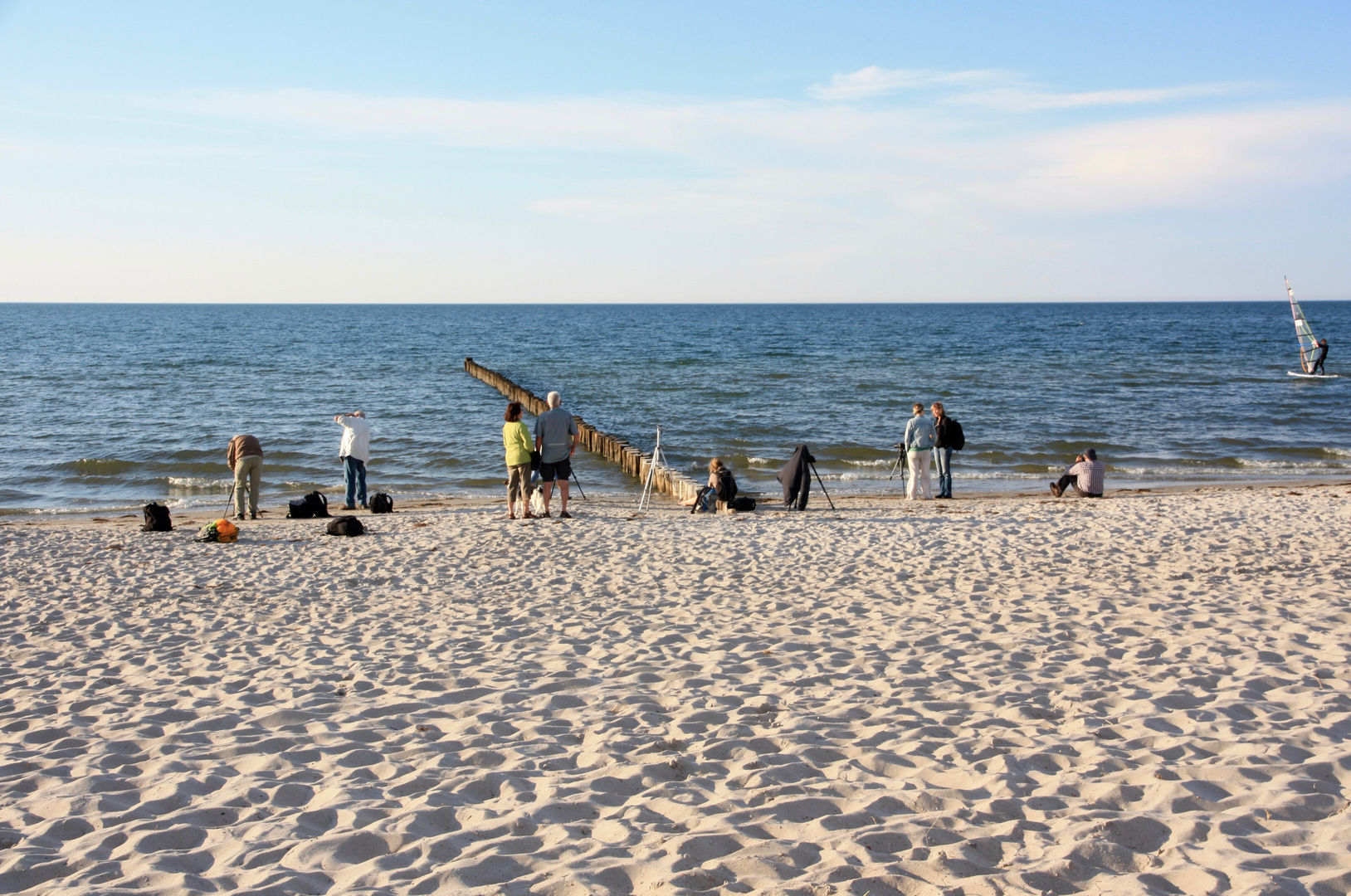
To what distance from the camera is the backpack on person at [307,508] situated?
12.7 metres

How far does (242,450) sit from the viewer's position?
1293 centimetres

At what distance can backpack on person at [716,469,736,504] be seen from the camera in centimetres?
1341

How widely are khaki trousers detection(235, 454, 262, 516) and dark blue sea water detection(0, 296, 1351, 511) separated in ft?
11.0

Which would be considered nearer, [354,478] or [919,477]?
[354,478]

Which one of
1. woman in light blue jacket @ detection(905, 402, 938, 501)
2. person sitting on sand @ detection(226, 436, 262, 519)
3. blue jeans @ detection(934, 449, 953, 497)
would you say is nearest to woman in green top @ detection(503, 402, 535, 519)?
person sitting on sand @ detection(226, 436, 262, 519)

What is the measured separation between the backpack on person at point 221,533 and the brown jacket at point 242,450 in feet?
7.08

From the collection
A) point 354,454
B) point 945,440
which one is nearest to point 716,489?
point 945,440

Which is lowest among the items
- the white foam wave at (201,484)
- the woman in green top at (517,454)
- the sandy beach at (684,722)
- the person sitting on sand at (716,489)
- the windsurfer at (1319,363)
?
the sandy beach at (684,722)

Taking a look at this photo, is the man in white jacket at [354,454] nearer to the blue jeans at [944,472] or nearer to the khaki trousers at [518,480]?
the khaki trousers at [518,480]

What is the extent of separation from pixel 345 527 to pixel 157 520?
2.57 meters

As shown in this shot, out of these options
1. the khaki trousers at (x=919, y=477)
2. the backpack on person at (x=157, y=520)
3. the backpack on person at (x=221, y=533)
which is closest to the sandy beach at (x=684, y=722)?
the backpack on person at (x=221, y=533)

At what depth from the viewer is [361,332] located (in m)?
77.7

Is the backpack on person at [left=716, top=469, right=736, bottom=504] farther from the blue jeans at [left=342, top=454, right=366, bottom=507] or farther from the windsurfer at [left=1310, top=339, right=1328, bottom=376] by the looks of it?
the windsurfer at [left=1310, top=339, right=1328, bottom=376]

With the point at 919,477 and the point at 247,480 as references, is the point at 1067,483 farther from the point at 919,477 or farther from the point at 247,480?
the point at 247,480
